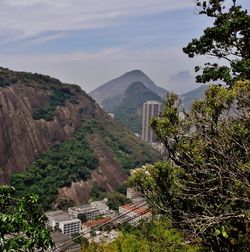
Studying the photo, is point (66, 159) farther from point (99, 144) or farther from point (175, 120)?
point (175, 120)

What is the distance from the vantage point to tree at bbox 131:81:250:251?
5.48 m

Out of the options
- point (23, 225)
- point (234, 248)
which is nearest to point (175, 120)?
point (234, 248)

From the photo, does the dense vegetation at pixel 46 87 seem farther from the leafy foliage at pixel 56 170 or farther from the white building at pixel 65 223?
the white building at pixel 65 223

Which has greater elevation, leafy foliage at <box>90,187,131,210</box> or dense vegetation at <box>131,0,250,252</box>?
dense vegetation at <box>131,0,250,252</box>

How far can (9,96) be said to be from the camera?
60.6m

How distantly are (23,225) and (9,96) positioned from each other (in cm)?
5968

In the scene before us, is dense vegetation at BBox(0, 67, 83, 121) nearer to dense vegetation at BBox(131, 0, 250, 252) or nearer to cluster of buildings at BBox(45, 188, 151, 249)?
cluster of buildings at BBox(45, 188, 151, 249)

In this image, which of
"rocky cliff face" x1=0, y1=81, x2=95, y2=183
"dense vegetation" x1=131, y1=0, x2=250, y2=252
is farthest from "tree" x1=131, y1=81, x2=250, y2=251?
"rocky cliff face" x1=0, y1=81, x2=95, y2=183

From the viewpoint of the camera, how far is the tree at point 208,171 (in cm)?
548

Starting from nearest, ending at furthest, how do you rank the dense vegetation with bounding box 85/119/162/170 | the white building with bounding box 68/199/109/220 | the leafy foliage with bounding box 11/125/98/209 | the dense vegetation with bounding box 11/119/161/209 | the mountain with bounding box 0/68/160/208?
the white building with bounding box 68/199/109/220 → the leafy foliage with bounding box 11/125/98/209 → the dense vegetation with bounding box 11/119/161/209 → the mountain with bounding box 0/68/160/208 → the dense vegetation with bounding box 85/119/162/170

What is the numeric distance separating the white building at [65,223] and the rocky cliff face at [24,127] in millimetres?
9703

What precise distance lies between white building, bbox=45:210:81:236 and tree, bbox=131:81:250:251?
4074 cm

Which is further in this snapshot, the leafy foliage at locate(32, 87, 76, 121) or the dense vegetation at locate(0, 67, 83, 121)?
the dense vegetation at locate(0, 67, 83, 121)

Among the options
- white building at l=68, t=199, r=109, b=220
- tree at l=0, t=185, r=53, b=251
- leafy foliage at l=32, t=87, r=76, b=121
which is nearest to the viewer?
tree at l=0, t=185, r=53, b=251
